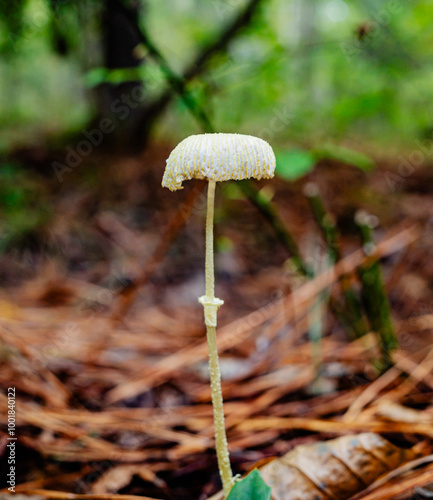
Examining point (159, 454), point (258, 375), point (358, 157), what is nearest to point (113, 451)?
point (159, 454)

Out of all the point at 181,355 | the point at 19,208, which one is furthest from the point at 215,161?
the point at 19,208

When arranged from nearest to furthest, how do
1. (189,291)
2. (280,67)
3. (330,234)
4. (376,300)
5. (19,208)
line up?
(376,300), (330,234), (280,67), (189,291), (19,208)

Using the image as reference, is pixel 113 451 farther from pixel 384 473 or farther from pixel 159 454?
pixel 384 473

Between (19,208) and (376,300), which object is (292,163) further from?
(19,208)

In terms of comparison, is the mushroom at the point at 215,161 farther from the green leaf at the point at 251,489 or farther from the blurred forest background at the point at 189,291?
the blurred forest background at the point at 189,291

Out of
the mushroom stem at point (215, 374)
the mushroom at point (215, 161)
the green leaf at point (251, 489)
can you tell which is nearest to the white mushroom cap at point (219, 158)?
the mushroom at point (215, 161)

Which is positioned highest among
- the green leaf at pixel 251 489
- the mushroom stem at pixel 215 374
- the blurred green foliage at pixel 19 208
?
the blurred green foliage at pixel 19 208

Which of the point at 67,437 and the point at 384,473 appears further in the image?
the point at 67,437
